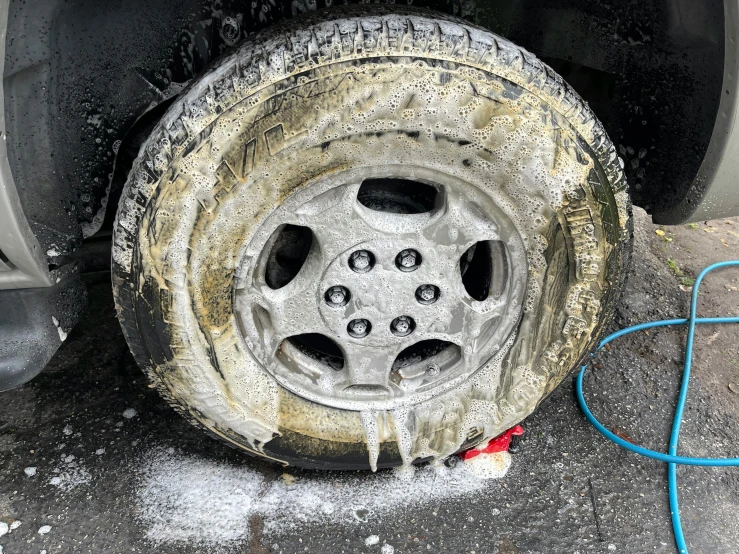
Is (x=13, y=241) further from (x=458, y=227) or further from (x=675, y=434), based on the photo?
(x=675, y=434)

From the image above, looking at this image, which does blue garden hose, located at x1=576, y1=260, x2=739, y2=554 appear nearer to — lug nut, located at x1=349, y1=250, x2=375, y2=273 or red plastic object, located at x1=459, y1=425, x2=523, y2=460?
red plastic object, located at x1=459, y1=425, x2=523, y2=460

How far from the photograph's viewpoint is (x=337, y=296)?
5.38 ft

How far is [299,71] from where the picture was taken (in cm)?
135

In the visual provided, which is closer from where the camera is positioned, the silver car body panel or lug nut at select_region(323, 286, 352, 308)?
the silver car body panel

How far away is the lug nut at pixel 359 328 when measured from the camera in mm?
1700

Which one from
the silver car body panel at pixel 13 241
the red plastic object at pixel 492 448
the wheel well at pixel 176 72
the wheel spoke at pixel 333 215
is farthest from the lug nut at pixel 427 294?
the silver car body panel at pixel 13 241

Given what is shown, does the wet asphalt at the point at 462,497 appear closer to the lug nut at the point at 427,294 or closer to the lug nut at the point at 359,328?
the lug nut at the point at 359,328

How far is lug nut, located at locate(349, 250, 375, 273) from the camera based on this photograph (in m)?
1.59

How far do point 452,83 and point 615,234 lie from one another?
62 centimetres

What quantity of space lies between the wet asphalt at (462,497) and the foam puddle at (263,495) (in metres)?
0.02

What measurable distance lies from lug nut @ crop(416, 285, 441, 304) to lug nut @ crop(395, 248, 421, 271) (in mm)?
82

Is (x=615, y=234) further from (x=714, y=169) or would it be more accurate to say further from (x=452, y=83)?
Result: (x=452, y=83)

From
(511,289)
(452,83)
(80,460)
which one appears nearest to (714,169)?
(511,289)

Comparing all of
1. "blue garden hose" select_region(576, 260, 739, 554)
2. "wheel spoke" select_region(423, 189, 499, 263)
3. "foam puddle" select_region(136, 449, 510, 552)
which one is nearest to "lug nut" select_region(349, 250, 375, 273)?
"wheel spoke" select_region(423, 189, 499, 263)
